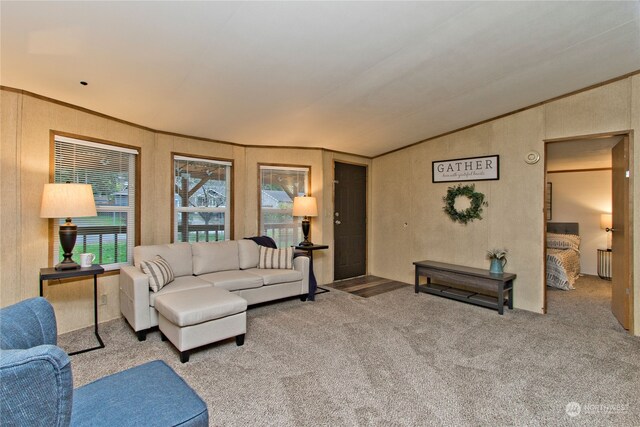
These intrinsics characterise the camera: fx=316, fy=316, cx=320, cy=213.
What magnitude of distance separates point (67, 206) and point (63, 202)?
0.15ft

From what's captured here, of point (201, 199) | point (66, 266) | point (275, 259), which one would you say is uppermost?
point (201, 199)

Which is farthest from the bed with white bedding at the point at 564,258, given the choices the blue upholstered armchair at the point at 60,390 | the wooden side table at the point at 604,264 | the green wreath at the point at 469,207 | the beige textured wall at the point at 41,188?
the blue upholstered armchair at the point at 60,390

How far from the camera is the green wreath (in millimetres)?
4453

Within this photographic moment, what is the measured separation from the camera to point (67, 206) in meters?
2.75

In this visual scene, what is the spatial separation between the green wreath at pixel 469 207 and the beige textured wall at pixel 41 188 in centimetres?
347

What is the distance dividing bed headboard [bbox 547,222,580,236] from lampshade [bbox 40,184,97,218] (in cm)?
779

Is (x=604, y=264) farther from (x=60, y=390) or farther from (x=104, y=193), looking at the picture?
(x=104, y=193)

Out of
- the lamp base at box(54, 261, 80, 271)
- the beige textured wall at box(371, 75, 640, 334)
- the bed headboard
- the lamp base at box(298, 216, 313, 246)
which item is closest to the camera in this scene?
the lamp base at box(54, 261, 80, 271)

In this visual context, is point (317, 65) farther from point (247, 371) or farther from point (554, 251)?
point (554, 251)

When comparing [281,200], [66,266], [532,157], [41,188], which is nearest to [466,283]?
[532,157]

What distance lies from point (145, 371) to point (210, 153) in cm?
347

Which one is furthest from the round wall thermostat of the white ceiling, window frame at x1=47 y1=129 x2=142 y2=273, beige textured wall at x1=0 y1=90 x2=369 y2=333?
window frame at x1=47 y1=129 x2=142 y2=273

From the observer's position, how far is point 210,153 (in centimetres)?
452

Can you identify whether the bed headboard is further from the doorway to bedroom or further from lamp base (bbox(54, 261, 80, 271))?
lamp base (bbox(54, 261, 80, 271))
